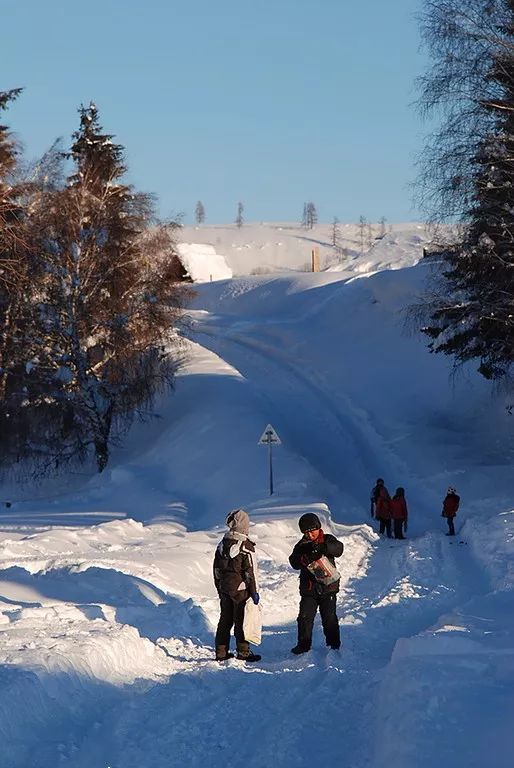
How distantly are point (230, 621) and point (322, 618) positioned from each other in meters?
1.00

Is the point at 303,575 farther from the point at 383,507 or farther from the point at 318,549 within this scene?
the point at 383,507

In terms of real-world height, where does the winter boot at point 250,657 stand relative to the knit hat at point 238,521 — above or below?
below

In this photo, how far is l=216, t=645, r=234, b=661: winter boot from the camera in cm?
991

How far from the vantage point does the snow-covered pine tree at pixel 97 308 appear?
101 feet

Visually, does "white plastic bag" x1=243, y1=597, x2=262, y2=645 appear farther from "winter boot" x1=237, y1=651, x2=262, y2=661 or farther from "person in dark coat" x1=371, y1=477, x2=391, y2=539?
"person in dark coat" x1=371, y1=477, x2=391, y2=539

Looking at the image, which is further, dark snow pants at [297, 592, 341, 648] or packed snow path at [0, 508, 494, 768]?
dark snow pants at [297, 592, 341, 648]

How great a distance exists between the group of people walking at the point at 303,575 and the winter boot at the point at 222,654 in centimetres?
18

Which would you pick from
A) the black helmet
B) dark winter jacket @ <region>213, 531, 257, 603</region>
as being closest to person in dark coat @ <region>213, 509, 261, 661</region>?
dark winter jacket @ <region>213, 531, 257, 603</region>

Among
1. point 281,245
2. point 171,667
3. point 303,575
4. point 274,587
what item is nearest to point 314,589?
point 303,575

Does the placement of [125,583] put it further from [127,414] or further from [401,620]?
[127,414]

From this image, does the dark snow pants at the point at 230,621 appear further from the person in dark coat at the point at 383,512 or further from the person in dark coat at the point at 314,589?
the person in dark coat at the point at 383,512

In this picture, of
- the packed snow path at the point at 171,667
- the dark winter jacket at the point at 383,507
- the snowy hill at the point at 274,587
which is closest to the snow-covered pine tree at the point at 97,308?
the snowy hill at the point at 274,587

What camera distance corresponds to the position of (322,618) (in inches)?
410

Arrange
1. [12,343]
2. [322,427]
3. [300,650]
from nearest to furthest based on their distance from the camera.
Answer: [300,650] < [12,343] < [322,427]
